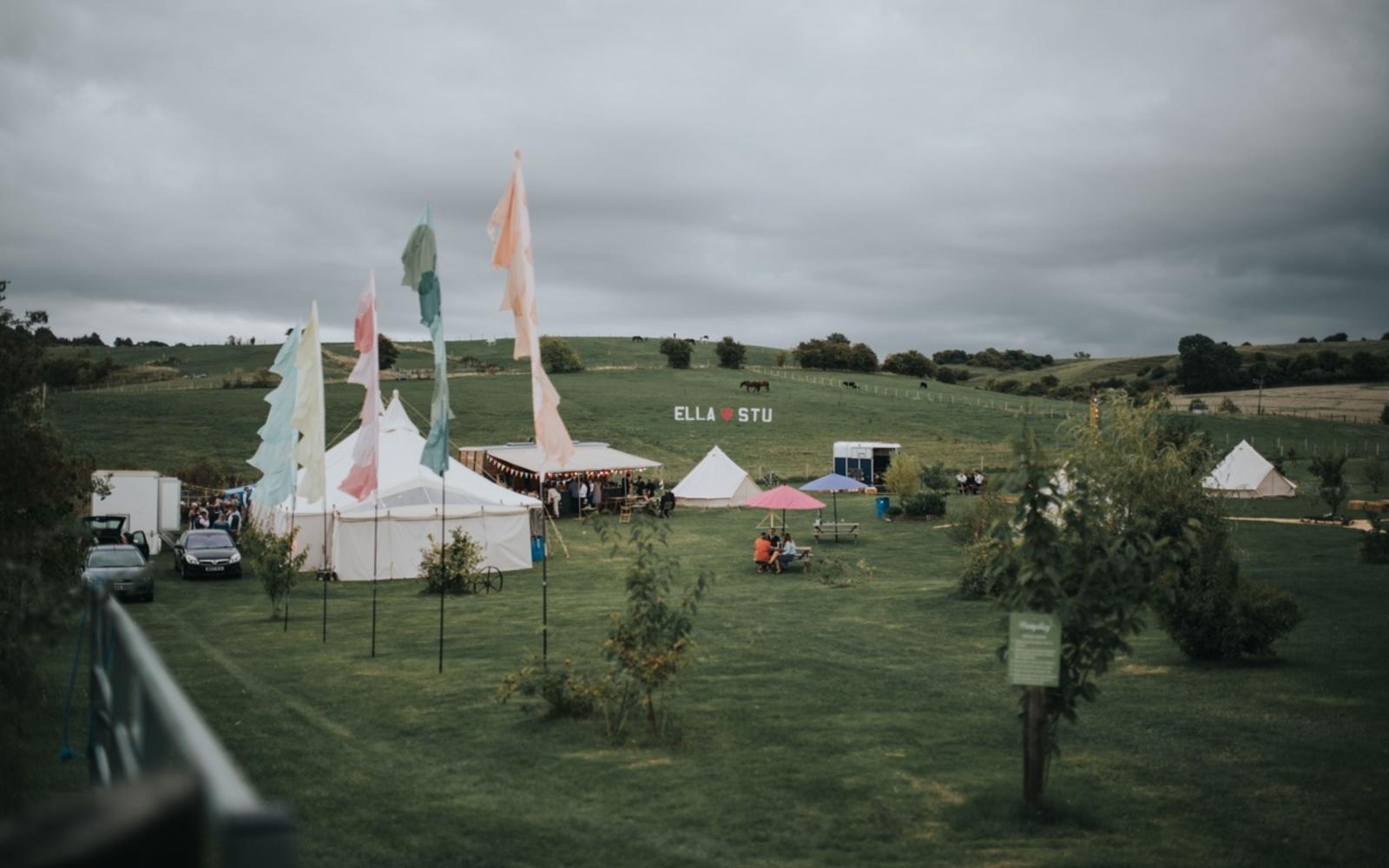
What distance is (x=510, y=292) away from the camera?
13.2 metres

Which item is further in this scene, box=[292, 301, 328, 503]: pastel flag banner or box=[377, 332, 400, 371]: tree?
box=[377, 332, 400, 371]: tree

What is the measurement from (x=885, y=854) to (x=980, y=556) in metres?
13.4

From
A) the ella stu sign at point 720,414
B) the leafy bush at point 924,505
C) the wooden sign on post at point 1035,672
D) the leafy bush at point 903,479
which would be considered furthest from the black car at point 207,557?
the ella stu sign at point 720,414

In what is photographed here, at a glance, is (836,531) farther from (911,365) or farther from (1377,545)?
(911,365)

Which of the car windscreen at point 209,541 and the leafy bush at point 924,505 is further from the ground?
the leafy bush at point 924,505

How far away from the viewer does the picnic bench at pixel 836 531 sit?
1280 inches

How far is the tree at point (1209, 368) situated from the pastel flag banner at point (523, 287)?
12443 centimetres

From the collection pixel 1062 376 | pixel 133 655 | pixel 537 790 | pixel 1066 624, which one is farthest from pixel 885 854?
pixel 1062 376

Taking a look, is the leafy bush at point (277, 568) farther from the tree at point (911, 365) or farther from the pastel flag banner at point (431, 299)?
the tree at point (911, 365)

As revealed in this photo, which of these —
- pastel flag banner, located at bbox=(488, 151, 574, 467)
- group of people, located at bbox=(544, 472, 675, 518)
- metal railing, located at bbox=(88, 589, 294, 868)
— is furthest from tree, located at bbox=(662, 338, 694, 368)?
metal railing, located at bbox=(88, 589, 294, 868)

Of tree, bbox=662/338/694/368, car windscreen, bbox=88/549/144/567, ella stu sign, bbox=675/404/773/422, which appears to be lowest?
car windscreen, bbox=88/549/144/567

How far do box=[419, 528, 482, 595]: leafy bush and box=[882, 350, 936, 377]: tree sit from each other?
99.7 metres

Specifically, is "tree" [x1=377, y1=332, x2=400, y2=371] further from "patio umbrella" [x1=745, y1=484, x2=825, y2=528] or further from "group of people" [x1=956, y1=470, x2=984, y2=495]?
"patio umbrella" [x1=745, y1=484, x2=825, y2=528]

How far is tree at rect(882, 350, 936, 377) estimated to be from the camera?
392 ft
